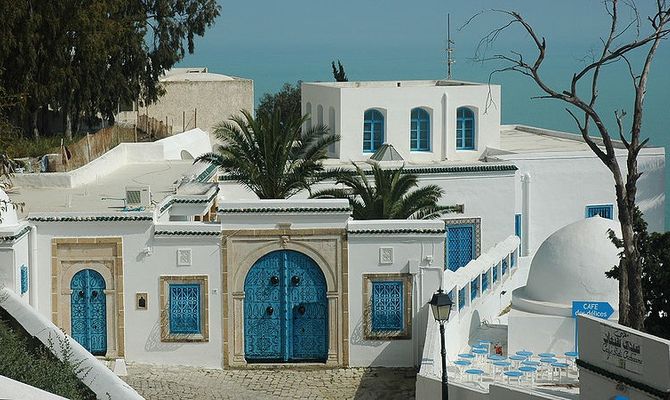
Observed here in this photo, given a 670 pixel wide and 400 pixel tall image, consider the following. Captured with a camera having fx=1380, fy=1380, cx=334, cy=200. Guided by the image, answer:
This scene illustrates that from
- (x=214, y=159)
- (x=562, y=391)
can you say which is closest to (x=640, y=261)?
(x=562, y=391)

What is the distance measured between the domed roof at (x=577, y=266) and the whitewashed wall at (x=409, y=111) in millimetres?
11196

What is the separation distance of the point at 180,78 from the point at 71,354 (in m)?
38.5

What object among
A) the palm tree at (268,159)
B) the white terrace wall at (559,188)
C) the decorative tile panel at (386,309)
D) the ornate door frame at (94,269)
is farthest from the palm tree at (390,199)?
the white terrace wall at (559,188)

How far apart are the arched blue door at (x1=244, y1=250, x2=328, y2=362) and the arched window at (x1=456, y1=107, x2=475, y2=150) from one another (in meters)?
15.7

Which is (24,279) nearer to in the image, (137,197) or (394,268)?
(137,197)

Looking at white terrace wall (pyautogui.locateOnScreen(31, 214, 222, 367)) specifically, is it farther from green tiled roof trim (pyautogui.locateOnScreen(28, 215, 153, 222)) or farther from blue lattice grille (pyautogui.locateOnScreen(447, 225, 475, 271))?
blue lattice grille (pyautogui.locateOnScreen(447, 225, 475, 271))

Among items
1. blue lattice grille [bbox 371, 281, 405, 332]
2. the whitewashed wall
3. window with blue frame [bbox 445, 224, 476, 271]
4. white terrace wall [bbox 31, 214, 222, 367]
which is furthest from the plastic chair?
the whitewashed wall

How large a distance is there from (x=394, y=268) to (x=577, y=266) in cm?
442

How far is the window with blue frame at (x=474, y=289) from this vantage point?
28.7 metres

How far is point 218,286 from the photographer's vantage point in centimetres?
2516

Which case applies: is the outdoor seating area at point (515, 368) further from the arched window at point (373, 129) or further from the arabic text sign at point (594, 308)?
the arched window at point (373, 129)

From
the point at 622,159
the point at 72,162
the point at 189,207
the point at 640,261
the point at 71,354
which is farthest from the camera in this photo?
the point at 622,159

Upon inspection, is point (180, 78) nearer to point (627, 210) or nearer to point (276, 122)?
point (276, 122)

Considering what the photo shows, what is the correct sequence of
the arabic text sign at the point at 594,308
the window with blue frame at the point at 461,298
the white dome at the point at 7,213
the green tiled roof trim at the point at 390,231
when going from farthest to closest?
the window with blue frame at the point at 461,298
the arabic text sign at the point at 594,308
the green tiled roof trim at the point at 390,231
the white dome at the point at 7,213
